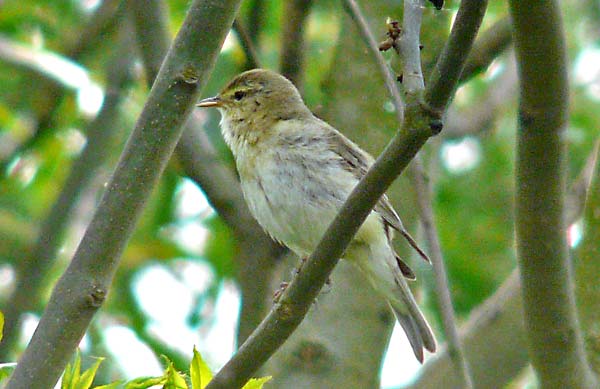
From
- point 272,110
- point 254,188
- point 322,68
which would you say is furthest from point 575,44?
point 254,188

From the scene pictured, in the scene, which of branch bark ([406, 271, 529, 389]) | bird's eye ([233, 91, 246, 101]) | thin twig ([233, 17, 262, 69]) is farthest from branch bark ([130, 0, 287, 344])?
branch bark ([406, 271, 529, 389])

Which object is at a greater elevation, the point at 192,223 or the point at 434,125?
the point at 192,223

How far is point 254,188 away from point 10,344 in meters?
1.34

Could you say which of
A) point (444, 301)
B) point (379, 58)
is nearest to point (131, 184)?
point (444, 301)

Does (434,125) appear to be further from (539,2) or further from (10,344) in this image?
(10,344)

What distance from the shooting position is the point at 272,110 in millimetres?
5023

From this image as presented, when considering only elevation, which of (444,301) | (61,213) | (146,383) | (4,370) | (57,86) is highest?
(57,86)

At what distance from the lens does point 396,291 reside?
4352 mm

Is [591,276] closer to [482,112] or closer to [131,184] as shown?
[131,184]

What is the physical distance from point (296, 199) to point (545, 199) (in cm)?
159

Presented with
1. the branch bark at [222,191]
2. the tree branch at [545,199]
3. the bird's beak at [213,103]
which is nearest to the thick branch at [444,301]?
the tree branch at [545,199]

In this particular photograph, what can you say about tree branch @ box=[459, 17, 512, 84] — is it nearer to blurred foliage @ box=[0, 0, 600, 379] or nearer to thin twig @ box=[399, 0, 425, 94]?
blurred foliage @ box=[0, 0, 600, 379]

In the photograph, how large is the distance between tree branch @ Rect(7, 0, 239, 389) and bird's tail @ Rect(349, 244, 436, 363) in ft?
6.32

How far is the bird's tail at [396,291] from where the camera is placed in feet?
14.1
